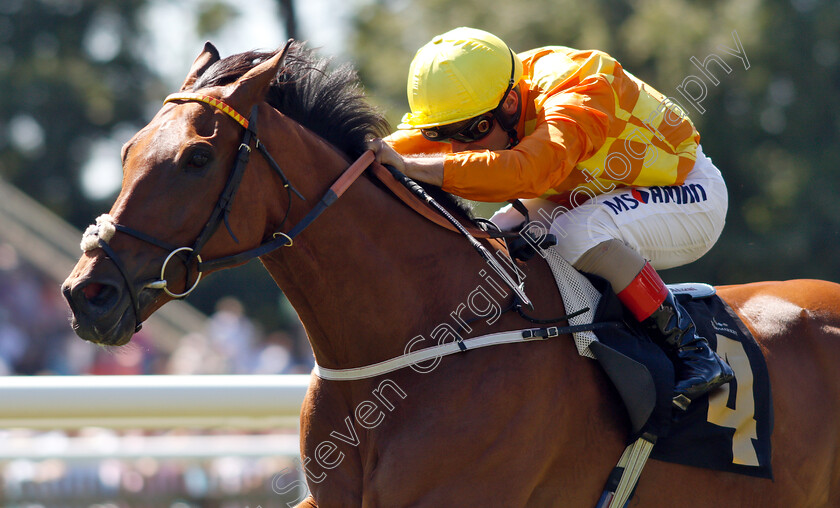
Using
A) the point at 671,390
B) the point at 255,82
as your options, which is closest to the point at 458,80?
the point at 255,82

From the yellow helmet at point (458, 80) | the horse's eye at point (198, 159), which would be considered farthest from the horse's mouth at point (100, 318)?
the yellow helmet at point (458, 80)

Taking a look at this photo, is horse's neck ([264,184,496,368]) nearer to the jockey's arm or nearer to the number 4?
the jockey's arm

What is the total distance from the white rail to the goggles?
1.64 m

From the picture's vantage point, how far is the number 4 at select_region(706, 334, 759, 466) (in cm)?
338

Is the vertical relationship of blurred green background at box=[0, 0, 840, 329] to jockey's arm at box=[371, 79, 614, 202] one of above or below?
below

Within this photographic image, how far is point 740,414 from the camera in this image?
3412mm

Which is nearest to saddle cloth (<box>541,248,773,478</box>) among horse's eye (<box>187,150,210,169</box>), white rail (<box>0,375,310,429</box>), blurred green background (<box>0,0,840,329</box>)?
horse's eye (<box>187,150,210,169</box>)

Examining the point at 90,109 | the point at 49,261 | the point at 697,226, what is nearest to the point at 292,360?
the point at 49,261

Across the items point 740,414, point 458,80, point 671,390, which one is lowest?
point 740,414

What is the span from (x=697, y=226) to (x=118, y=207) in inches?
86.0

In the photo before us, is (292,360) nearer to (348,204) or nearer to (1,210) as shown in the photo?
(1,210)

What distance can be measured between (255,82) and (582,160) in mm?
1218

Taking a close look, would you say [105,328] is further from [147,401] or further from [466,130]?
[147,401]

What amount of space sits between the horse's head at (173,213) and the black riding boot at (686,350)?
1.38 meters
